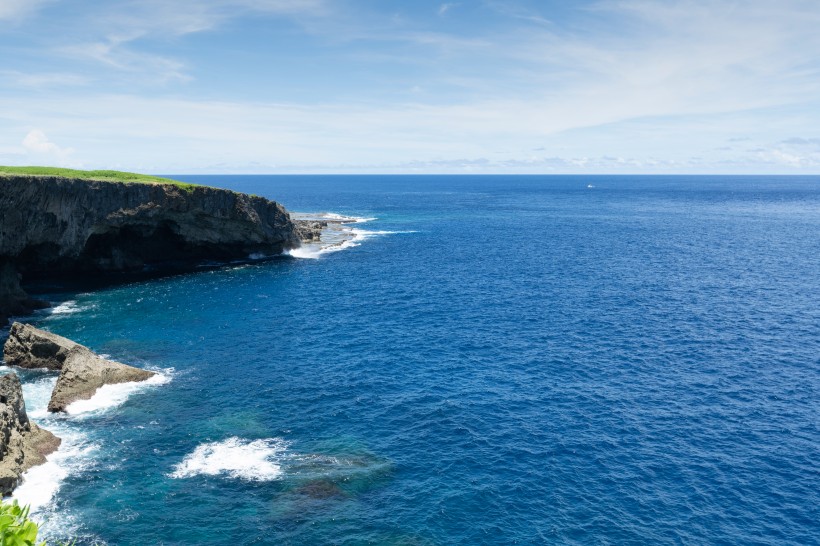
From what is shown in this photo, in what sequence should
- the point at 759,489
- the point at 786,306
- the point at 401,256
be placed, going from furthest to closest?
1. the point at 401,256
2. the point at 786,306
3. the point at 759,489

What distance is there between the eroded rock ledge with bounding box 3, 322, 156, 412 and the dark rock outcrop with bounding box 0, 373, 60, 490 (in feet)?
21.7

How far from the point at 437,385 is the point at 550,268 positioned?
5975 cm

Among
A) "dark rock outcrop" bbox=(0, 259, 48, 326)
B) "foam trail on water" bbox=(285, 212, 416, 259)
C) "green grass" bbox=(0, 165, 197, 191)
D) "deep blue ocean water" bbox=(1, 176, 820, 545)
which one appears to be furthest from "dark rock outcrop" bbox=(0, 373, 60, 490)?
"foam trail on water" bbox=(285, 212, 416, 259)

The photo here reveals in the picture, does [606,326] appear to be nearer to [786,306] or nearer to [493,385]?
[493,385]

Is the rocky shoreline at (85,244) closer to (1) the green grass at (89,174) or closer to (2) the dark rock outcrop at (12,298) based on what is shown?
(2) the dark rock outcrop at (12,298)

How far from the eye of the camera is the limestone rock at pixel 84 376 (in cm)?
4978

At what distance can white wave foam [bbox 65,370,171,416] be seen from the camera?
48938mm

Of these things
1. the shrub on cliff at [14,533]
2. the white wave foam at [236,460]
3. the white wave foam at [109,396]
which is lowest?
the white wave foam at [236,460]

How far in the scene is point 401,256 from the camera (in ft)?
390

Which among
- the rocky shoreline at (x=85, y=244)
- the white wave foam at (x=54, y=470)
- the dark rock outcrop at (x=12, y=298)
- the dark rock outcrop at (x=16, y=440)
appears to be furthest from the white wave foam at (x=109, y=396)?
the dark rock outcrop at (x=12, y=298)

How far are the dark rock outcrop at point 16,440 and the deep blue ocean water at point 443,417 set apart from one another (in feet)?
4.04

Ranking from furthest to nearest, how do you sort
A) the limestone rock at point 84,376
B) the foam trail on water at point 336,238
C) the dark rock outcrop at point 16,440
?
the foam trail on water at point 336,238 < the limestone rock at point 84,376 < the dark rock outcrop at point 16,440

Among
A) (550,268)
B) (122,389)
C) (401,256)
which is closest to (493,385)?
(122,389)

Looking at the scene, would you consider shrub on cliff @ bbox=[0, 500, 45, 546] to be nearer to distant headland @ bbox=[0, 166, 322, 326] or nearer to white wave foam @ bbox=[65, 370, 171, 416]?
white wave foam @ bbox=[65, 370, 171, 416]
